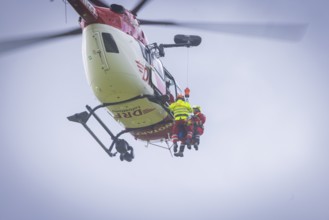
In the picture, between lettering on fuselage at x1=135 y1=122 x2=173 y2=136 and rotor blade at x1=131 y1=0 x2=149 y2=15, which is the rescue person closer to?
lettering on fuselage at x1=135 y1=122 x2=173 y2=136

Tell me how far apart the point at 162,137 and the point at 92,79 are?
13.2 ft

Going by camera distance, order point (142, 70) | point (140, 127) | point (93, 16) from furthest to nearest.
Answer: point (140, 127) < point (142, 70) < point (93, 16)

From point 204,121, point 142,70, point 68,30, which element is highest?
point 68,30

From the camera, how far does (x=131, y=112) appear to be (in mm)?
18594

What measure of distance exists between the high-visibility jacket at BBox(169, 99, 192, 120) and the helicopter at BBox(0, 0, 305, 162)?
332mm

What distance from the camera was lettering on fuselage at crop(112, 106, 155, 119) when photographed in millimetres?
18469

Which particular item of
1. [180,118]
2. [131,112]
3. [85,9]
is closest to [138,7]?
[85,9]

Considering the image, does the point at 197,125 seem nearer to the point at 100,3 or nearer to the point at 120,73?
the point at 120,73

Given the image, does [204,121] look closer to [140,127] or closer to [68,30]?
[140,127]

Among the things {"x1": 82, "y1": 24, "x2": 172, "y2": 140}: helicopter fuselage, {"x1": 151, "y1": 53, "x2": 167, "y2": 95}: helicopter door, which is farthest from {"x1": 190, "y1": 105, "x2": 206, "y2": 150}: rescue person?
{"x1": 151, "y1": 53, "x2": 167, "y2": 95}: helicopter door

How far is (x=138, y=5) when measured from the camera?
59.6 feet

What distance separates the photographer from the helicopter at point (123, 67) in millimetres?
17047

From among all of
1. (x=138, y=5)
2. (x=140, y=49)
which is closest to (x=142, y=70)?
(x=140, y=49)

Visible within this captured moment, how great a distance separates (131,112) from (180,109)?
1470 mm
